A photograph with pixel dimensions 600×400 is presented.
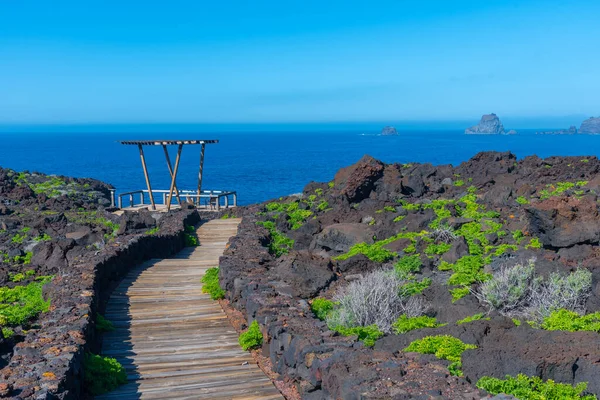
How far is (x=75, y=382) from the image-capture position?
7.71m

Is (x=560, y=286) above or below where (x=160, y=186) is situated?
above

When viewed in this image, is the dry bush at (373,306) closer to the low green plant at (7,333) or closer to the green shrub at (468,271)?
the green shrub at (468,271)

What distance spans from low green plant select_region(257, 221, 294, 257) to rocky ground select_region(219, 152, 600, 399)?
6 cm

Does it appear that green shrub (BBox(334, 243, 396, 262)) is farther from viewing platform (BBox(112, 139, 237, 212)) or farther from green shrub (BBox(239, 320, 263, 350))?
viewing platform (BBox(112, 139, 237, 212))

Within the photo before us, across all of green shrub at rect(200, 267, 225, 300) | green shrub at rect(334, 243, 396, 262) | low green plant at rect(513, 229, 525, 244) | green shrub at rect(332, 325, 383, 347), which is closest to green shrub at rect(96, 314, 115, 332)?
green shrub at rect(200, 267, 225, 300)

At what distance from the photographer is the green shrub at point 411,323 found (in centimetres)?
980

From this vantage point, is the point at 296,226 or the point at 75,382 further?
the point at 296,226

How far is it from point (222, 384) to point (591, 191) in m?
15.2

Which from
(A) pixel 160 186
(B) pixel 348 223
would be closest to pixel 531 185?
(B) pixel 348 223

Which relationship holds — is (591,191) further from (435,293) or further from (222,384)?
→ (222,384)

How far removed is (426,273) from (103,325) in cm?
651

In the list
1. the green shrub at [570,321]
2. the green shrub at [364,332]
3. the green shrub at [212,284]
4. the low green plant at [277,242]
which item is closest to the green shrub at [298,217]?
the low green plant at [277,242]

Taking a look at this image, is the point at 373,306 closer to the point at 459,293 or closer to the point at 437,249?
the point at 459,293

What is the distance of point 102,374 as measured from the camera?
27.9 ft
